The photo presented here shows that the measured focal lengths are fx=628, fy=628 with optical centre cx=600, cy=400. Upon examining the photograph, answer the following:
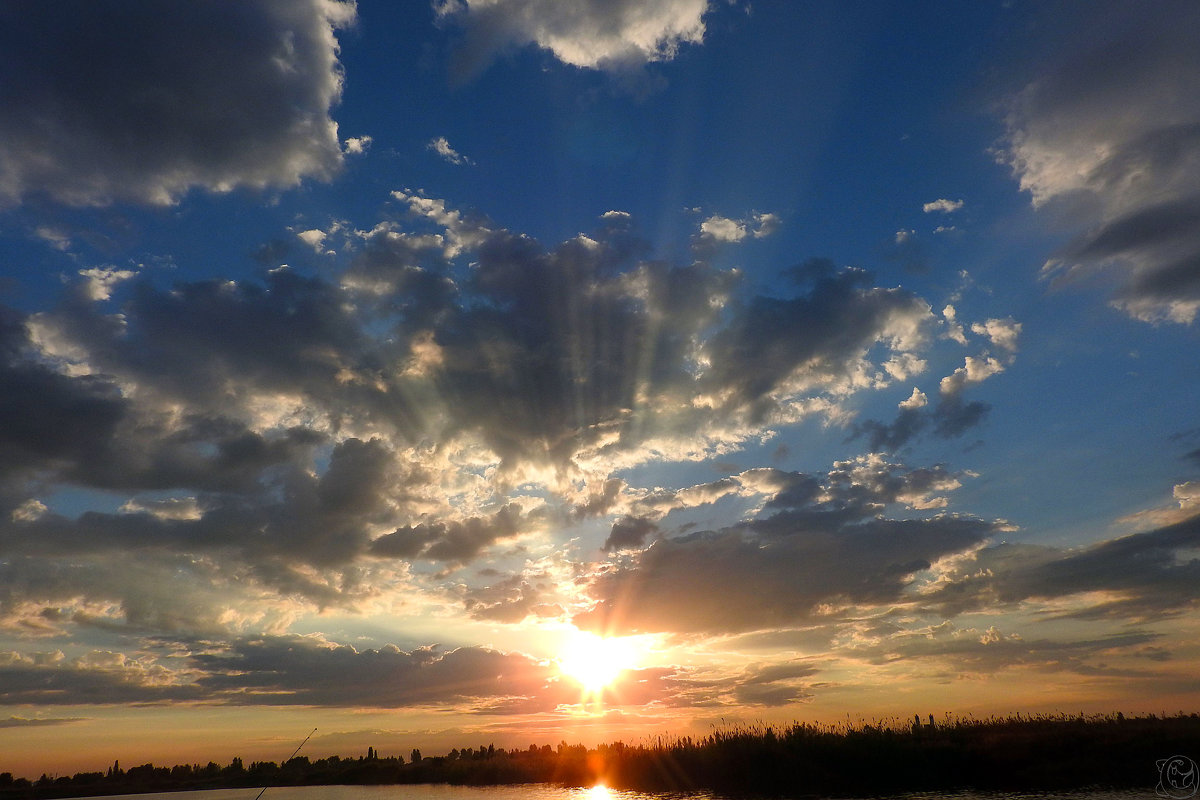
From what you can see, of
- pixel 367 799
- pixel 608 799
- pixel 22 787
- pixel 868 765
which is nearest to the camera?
pixel 868 765

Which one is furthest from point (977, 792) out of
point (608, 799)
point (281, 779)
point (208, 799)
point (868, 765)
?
point (281, 779)

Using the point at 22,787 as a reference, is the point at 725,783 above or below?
above

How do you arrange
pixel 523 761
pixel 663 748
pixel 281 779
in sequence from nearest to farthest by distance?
1. pixel 663 748
2. pixel 523 761
3. pixel 281 779

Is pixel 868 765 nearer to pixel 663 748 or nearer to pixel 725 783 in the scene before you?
pixel 725 783

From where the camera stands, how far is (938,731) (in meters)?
67.1

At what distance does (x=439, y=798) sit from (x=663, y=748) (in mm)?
27682

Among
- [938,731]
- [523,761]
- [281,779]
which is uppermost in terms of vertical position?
[938,731]

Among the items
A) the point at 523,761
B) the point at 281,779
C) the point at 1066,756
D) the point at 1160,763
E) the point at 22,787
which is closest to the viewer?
Result: the point at 1160,763

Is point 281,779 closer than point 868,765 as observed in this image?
No

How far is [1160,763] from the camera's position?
5141cm

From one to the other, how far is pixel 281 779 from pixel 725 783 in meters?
133

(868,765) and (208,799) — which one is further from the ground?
(868,765)

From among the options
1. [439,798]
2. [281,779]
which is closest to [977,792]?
[439,798]

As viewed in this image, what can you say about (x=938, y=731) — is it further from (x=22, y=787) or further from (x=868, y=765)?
(x=22, y=787)
